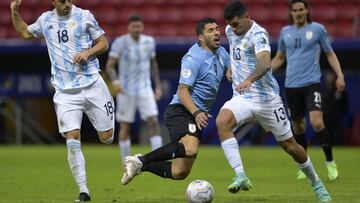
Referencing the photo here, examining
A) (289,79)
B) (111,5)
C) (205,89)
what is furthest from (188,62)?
(111,5)

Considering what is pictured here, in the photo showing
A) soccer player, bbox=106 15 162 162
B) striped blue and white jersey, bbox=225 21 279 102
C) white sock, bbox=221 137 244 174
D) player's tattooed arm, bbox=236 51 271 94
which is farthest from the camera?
soccer player, bbox=106 15 162 162

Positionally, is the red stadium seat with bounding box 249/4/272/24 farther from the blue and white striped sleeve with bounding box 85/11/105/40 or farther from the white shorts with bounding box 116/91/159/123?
the blue and white striped sleeve with bounding box 85/11/105/40

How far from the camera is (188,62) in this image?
9.46m

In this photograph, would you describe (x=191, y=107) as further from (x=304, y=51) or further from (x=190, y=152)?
(x=304, y=51)

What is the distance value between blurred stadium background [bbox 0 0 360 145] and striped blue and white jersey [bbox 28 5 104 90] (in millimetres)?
10394

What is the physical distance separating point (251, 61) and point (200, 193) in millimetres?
1765

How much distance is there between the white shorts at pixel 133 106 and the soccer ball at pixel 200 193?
7398mm

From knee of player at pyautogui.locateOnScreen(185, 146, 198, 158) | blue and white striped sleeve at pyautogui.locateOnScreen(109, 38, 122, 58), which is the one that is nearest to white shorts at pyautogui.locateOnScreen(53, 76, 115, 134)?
knee of player at pyautogui.locateOnScreen(185, 146, 198, 158)

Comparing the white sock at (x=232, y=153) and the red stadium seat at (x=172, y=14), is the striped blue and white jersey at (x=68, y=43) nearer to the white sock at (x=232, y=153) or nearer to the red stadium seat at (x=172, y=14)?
the white sock at (x=232, y=153)

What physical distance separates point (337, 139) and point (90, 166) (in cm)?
805

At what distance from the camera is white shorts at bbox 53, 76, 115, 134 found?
31.8 feet

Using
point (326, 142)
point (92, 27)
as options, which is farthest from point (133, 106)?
point (92, 27)

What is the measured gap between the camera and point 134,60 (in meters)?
16.3

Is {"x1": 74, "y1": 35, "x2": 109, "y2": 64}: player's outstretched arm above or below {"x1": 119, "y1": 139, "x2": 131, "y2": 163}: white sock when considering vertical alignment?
above
